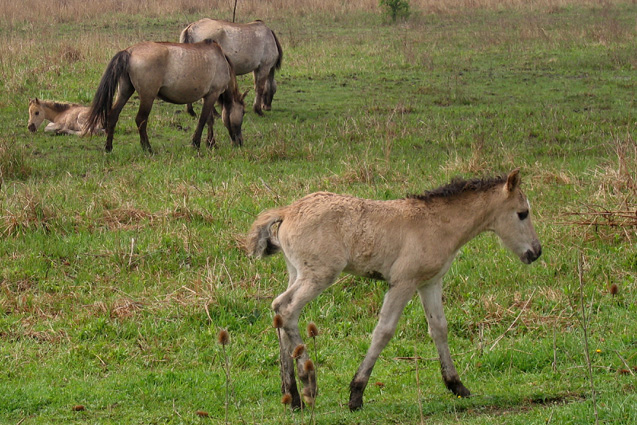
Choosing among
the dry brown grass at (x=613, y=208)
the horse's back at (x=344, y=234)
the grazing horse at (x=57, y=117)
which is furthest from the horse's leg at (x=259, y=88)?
the horse's back at (x=344, y=234)

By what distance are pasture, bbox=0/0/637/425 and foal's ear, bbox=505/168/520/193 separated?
866mm

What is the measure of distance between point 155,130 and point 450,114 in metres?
5.52

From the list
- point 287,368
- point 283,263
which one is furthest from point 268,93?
point 287,368

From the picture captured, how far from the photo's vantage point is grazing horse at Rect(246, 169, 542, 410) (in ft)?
17.9

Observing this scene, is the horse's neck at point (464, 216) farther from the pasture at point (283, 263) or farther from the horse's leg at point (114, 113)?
the horse's leg at point (114, 113)

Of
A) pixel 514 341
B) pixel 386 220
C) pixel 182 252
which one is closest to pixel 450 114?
pixel 182 252

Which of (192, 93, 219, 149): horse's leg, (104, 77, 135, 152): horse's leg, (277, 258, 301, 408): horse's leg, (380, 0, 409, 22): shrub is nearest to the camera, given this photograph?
(277, 258, 301, 408): horse's leg

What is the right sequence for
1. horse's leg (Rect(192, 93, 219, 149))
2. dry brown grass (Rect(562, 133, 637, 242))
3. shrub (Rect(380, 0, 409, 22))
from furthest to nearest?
shrub (Rect(380, 0, 409, 22)) → horse's leg (Rect(192, 93, 219, 149)) → dry brown grass (Rect(562, 133, 637, 242))

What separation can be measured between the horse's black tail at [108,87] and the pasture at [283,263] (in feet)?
2.12

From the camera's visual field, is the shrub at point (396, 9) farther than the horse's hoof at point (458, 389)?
Yes

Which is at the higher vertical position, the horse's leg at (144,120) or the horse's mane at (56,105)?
the horse's leg at (144,120)

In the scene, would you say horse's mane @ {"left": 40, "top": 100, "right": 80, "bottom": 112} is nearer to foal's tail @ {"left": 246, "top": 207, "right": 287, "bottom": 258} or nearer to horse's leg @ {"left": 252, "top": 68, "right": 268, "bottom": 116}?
horse's leg @ {"left": 252, "top": 68, "right": 268, "bottom": 116}

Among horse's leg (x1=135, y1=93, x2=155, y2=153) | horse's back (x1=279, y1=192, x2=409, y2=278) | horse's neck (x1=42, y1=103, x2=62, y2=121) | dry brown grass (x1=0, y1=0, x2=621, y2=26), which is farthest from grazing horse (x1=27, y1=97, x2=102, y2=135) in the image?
dry brown grass (x1=0, y1=0, x2=621, y2=26)

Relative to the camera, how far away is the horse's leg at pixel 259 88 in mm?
16625
